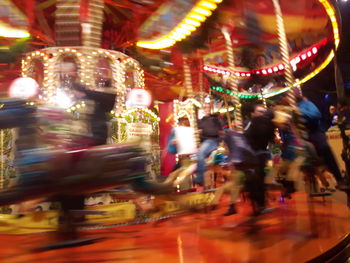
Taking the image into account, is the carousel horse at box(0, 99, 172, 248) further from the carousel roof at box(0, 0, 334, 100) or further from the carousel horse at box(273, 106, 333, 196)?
the carousel roof at box(0, 0, 334, 100)

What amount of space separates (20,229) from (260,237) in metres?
3.25

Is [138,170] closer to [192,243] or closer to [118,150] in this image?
[118,150]

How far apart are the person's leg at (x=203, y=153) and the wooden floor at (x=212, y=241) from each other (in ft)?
3.71

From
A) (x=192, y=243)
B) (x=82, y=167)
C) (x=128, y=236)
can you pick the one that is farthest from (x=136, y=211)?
(x=82, y=167)

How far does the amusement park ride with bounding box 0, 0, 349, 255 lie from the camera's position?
2.83m

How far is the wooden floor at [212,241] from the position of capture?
Answer: 2.70 meters

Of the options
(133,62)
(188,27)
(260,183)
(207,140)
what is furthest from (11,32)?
(260,183)

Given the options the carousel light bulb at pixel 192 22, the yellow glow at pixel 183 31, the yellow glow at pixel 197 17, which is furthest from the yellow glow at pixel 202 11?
the yellow glow at pixel 183 31

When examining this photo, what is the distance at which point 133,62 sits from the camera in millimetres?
8148

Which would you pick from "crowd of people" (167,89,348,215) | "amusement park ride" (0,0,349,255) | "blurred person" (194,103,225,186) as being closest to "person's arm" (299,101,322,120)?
"crowd of people" (167,89,348,215)

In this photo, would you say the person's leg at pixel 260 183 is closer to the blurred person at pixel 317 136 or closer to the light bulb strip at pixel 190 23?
the blurred person at pixel 317 136

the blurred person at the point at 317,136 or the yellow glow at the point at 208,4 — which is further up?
the yellow glow at the point at 208,4

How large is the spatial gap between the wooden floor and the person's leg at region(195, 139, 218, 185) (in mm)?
1131

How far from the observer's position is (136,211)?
5.43 m
